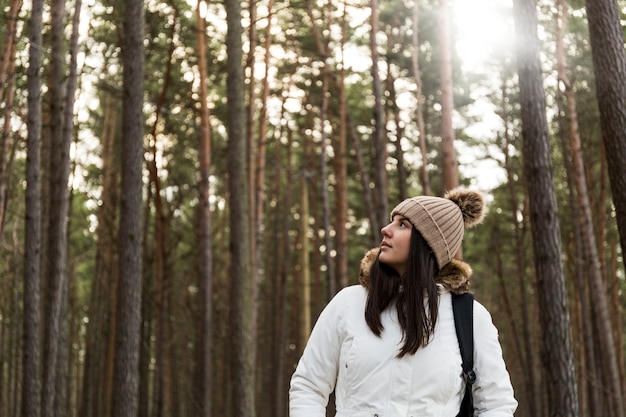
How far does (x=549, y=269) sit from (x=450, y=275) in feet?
17.1

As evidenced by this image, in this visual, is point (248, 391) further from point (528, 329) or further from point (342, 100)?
point (528, 329)

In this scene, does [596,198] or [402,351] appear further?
[596,198]

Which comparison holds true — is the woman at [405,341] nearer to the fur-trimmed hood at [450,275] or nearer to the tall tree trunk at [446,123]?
the fur-trimmed hood at [450,275]

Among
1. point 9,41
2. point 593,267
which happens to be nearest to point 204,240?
point 9,41

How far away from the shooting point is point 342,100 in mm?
20344

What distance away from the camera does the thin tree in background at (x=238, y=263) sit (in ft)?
38.7

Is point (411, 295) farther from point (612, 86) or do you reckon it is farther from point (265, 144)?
point (265, 144)

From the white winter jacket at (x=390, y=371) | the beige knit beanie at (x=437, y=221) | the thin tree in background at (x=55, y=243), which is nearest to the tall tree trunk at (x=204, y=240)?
the thin tree in background at (x=55, y=243)

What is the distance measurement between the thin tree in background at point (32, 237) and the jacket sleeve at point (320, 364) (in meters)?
9.22

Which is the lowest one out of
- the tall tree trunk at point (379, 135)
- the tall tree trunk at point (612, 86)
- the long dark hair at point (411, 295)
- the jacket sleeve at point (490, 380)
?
the jacket sleeve at point (490, 380)

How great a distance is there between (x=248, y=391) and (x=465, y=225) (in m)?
9.14

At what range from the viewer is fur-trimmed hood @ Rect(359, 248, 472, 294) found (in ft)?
9.23

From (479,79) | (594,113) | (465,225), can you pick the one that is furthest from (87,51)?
(465,225)

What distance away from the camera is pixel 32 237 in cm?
1155
